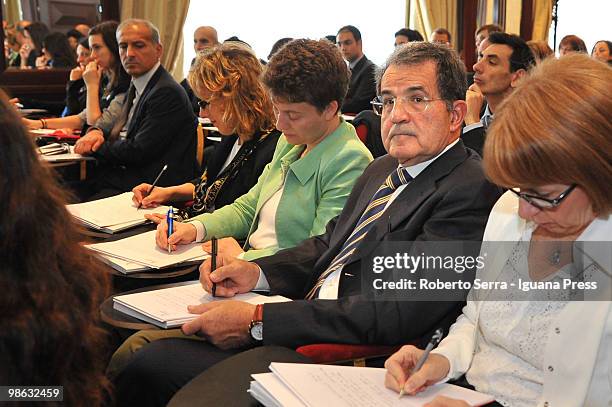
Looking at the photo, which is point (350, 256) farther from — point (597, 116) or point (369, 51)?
point (369, 51)

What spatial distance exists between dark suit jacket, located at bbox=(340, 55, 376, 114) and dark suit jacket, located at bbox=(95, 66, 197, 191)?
12.4 ft

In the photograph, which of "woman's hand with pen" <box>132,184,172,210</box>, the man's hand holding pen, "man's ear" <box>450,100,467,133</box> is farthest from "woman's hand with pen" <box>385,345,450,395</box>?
"woman's hand with pen" <box>132,184,172,210</box>

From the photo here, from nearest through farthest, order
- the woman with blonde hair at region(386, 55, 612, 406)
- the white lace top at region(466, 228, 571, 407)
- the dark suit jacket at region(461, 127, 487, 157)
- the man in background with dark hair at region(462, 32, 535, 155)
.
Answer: the woman with blonde hair at region(386, 55, 612, 406)
the white lace top at region(466, 228, 571, 407)
the dark suit jacket at region(461, 127, 487, 157)
the man in background with dark hair at region(462, 32, 535, 155)

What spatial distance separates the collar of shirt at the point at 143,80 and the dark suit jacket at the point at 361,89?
364 centimetres

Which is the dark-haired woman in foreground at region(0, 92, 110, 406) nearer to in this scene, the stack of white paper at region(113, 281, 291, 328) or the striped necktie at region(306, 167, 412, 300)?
the stack of white paper at region(113, 281, 291, 328)

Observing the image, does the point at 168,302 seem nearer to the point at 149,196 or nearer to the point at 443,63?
the point at 443,63

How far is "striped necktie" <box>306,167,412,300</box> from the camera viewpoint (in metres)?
1.94

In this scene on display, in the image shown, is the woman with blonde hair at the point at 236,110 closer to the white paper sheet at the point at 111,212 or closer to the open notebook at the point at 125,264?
the white paper sheet at the point at 111,212

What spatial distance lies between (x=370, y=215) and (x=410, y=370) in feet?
2.06

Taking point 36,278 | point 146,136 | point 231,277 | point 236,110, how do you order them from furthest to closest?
point 146,136, point 236,110, point 231,277, point 36,278

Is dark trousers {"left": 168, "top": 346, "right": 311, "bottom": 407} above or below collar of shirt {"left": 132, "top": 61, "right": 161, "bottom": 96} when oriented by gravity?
below

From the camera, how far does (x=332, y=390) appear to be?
53.0 inches

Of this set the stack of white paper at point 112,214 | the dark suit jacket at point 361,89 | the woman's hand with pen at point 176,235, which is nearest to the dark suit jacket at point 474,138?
the woman's hand with pen at point 176,235

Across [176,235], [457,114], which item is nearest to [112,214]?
[176,235]
